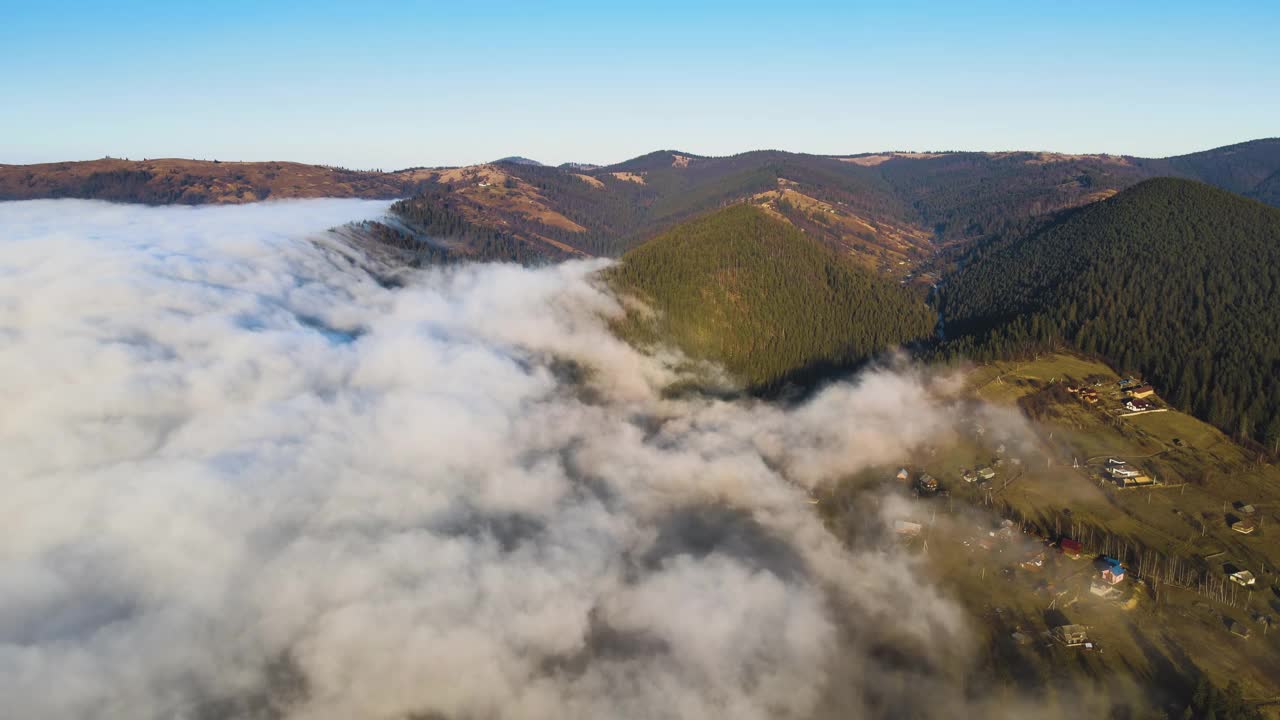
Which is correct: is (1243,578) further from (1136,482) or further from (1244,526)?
(1136,482)

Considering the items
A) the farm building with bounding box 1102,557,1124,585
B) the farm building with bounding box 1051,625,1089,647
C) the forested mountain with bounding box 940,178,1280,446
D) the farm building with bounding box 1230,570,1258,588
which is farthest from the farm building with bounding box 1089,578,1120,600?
the forested mountain with bounding box 940,178,1280,446

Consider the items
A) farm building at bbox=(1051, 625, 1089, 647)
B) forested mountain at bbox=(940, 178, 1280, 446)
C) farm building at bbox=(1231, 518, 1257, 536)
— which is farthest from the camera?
forested mountain at bbox=(940, 178, 1280, 446)

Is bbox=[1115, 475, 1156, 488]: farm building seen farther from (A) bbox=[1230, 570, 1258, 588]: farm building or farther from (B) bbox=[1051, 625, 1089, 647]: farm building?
(B) bbox=[1051, 625, 1089, 647]: farm building

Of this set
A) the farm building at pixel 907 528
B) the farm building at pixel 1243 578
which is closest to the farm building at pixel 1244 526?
the farm building at pixel 1243 578

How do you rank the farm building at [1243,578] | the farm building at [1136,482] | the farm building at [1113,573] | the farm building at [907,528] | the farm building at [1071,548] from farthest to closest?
the farm building at [1136,482] < the farm building at [907,528] < the farm building at [1071,548] < the farm building at [1113,573] < the farm building at [1243,578]

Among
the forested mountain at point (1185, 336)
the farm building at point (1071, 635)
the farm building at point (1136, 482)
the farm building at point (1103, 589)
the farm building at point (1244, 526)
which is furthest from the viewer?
the forested mountain at point (1185, 336)

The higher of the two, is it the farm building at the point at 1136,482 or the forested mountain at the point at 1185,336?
the forested mountain at the point at 1185,336

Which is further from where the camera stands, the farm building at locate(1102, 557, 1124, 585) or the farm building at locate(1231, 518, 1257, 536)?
the farm building at locate(1231, 518, 1257, 536)

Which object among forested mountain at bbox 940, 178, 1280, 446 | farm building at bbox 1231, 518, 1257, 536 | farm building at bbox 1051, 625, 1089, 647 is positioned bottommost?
farm building at bbox 1051, 625, 1089, 647

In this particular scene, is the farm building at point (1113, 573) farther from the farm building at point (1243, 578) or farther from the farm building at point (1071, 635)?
the farm building at point (1243, 578)

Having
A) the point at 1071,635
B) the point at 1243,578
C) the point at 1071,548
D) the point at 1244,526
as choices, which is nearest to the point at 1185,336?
the point at 1244,526

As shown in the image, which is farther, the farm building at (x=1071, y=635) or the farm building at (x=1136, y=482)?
the farm building at (x=1136, y=482)
